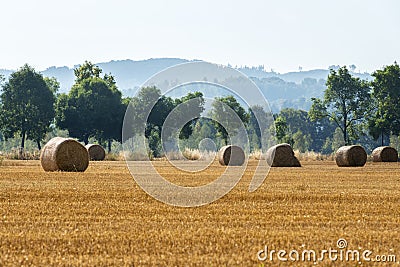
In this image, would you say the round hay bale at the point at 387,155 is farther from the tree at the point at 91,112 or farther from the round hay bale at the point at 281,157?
the tree at the point at 91,112

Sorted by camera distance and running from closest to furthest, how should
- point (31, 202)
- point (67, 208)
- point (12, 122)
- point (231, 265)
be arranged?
point (231, 265) → point (67, 208) → point (31, 202) → point (12, 122)

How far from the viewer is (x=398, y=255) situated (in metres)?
8.91

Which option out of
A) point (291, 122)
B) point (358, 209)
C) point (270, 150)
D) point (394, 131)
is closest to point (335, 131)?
point (291, 122)

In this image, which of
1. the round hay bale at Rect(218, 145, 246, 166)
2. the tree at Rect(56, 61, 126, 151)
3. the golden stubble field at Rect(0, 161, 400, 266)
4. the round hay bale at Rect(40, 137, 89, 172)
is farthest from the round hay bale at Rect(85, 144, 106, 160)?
the golden stubble field at Rect(0, 161, 400, 266)

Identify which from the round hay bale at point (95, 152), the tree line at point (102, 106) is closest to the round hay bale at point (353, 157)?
the round hay bale at point (95, 152)

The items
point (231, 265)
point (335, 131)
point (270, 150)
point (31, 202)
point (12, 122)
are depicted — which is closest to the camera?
point (231, 265)

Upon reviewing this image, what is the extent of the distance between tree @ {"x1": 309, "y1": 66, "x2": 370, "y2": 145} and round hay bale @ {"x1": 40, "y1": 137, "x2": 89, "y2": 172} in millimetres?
43243

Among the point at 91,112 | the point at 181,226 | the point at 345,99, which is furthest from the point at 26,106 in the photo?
the point at 181,226

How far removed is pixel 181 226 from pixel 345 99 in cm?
6096

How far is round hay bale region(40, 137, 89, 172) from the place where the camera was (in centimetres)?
2816

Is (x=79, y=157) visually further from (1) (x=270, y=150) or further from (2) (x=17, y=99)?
(2) (x=17, y=99)

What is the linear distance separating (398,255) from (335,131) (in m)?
125

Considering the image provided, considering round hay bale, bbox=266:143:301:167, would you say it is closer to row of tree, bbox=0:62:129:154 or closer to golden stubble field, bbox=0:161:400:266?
golden stubble field, bbox=0:161:400:266

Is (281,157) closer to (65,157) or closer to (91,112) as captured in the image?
(65,157)
